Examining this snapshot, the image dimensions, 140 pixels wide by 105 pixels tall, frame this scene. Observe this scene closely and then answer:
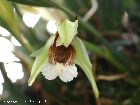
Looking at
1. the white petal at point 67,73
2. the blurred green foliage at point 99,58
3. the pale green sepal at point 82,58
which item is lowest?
the white petal at point 67,73

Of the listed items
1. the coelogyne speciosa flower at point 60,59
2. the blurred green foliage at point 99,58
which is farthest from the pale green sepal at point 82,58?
the blurred green foliage at point 99,58

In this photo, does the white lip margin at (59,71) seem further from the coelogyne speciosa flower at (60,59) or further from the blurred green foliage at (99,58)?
the blurred green foliage at (99,58)

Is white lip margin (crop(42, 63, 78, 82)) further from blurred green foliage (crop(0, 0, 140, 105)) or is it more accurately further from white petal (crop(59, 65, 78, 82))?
blurred green foliage (crop(0, 0, 140, 105))

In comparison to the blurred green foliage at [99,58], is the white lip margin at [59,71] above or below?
below

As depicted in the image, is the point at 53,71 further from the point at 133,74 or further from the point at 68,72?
the point at 133,74

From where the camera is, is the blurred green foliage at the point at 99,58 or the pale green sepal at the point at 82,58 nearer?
the pale green sepal at the point at 82,58

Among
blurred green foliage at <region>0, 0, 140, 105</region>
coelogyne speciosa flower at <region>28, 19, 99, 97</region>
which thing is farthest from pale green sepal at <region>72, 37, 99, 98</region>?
blurred green foliage at <region>0, 0, 140, 105</region>
